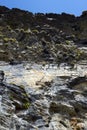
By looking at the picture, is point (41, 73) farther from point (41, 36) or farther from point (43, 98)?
point (41, 36)

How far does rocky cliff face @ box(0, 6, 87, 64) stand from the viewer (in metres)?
41.9

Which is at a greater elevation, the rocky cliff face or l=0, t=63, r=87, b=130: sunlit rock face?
the rocky cliff face

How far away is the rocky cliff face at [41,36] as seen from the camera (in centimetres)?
4188

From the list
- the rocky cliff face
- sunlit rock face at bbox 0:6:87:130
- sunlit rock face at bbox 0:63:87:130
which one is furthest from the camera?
the rocky cliff face

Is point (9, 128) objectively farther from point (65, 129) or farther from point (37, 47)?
point (37, 47)

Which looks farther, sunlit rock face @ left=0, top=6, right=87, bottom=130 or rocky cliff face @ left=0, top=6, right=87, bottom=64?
rocky cliff face @ left=0, top=6, right=87, bottom=64

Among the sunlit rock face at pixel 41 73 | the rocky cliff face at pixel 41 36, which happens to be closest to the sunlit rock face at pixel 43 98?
the sunlit rock face at pixel 41 73

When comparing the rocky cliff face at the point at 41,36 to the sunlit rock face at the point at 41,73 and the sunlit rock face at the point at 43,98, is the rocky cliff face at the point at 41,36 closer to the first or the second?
the sunlit rock face at the point at 41,73

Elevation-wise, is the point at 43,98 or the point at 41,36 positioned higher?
the point at 41,36

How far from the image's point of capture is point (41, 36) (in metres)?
48.3

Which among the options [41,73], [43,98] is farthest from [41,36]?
[43,98]

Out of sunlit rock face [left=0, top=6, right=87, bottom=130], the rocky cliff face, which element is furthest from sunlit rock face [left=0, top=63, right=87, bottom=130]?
the rocky cliff face

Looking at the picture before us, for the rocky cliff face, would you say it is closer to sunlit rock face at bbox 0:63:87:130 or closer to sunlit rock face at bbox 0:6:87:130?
sunlit rock face at bbox 0:6:87:130

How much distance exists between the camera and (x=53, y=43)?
46688 mm
